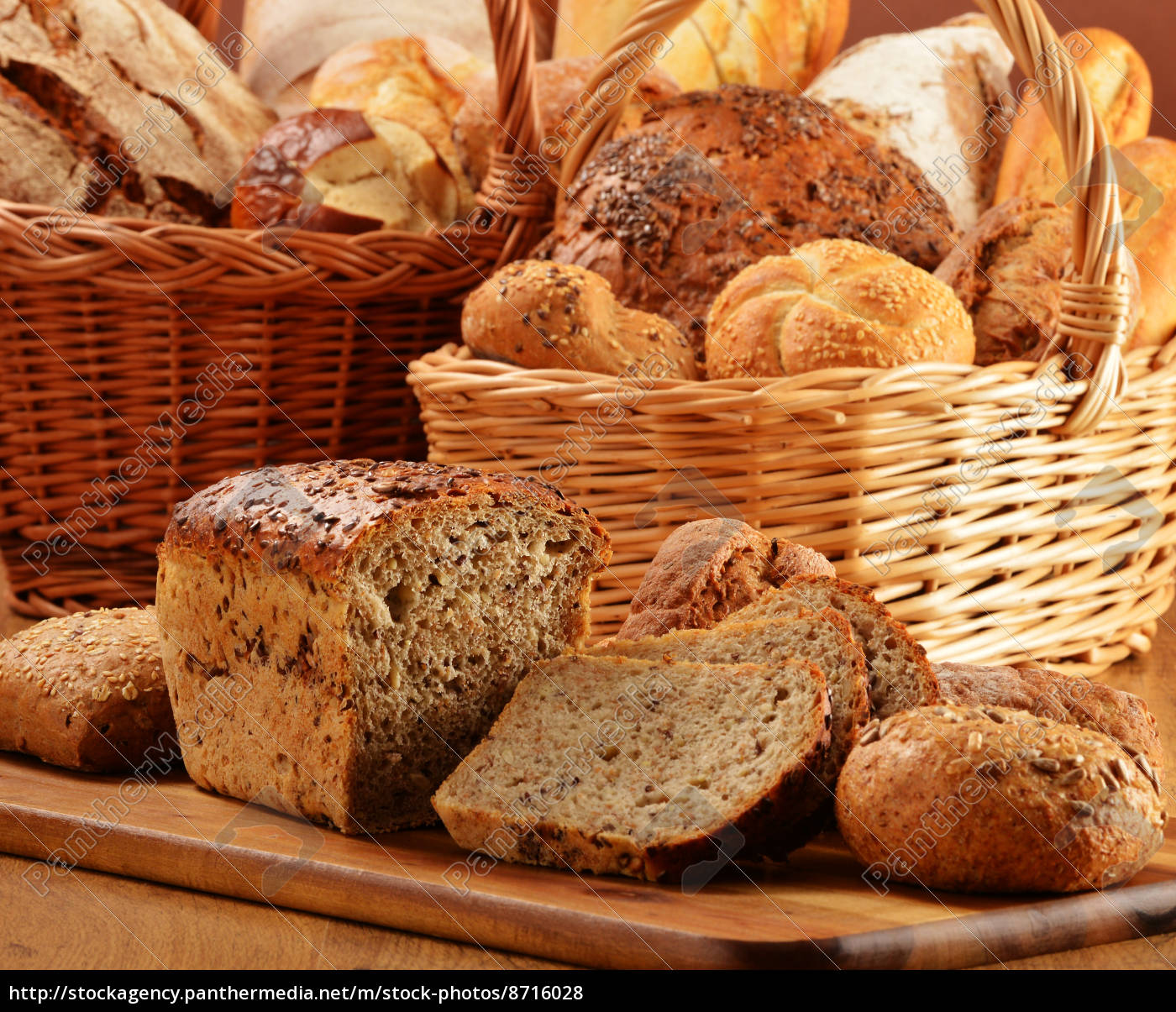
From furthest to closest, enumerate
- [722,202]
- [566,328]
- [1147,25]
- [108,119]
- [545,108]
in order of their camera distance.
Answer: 1. [1147,25]
2. [545,108]
3. [108,119]
4. [722,202]
5. [566,328]

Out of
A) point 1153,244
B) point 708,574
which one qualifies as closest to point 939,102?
point 1153,244

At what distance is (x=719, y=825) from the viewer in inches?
52.0

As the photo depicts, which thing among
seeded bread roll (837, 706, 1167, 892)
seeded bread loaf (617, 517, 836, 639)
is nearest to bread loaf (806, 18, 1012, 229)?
seeded bread loaf (617, 517, 836, 639)

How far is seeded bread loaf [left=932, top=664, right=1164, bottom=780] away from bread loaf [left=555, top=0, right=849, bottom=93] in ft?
6.91

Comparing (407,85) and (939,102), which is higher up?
(407,85)

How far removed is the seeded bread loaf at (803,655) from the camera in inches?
54.9

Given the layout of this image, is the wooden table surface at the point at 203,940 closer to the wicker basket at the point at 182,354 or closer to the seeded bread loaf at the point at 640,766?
the seeded bread loaf at the point at 640,766

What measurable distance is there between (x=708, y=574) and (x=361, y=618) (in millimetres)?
533

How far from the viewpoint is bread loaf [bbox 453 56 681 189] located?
108 inches

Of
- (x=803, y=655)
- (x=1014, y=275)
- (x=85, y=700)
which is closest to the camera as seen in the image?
(x=803, y=655)

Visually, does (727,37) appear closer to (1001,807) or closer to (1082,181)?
(1082,181)

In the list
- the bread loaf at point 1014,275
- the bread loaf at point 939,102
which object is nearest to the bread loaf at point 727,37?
the bread loaf at point 939,102

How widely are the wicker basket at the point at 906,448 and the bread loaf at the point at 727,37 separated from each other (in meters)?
1.44

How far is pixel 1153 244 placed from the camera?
2297 mm
